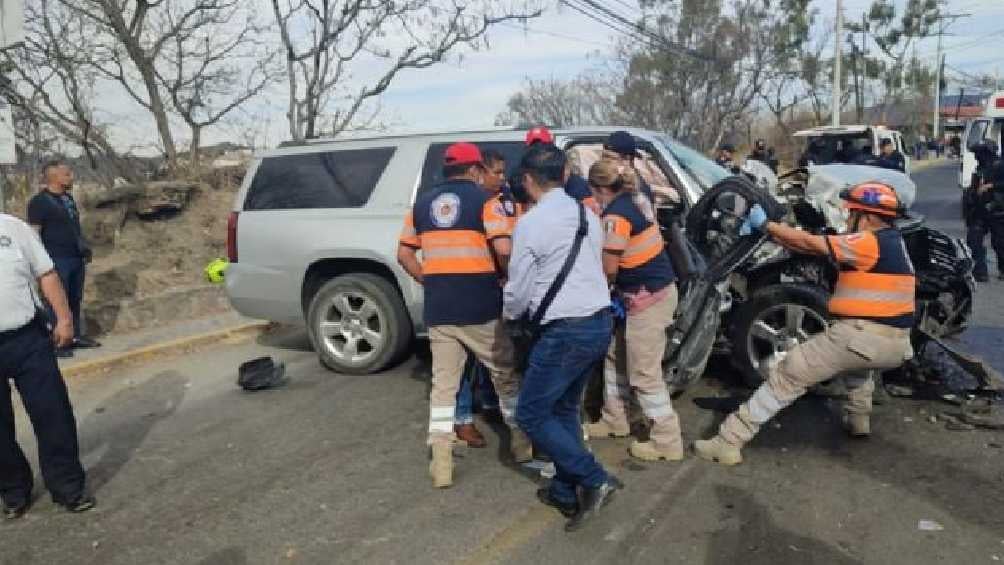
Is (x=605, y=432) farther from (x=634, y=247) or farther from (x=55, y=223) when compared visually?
(x=55, y=223)

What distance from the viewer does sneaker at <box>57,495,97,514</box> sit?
4.40 metres

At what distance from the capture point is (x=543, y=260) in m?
3.81

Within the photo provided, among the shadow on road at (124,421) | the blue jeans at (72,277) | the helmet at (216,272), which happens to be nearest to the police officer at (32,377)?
the shadow on road at (124,421)

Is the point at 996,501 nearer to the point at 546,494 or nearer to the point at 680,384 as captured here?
the point at 680,384

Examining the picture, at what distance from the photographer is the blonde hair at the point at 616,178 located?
4.47 m

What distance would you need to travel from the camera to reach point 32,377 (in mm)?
4277

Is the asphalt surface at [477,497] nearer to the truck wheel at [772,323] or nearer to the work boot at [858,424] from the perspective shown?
the work boot at [858,424]

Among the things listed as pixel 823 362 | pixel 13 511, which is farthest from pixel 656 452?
pixel 13 511

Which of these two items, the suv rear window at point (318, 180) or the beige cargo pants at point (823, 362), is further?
the suv rear window at point (318, 180)

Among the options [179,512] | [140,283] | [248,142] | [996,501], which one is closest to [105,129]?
[248,142]

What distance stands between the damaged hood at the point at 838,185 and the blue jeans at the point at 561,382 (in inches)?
108

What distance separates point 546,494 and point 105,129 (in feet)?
36.5

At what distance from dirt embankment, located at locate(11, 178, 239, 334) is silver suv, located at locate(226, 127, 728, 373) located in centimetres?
265

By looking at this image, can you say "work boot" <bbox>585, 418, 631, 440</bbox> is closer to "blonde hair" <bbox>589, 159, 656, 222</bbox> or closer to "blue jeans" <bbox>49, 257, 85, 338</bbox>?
"blonde hair" <bbox>589, 159, 656, 222</bbox>
